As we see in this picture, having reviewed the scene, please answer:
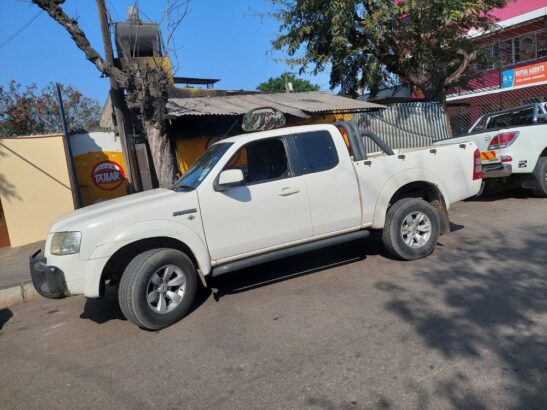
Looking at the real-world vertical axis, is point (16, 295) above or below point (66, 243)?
below

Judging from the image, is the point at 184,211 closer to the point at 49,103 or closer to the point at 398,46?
the point at 398,46

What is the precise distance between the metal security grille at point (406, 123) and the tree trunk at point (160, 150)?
23.6 feet

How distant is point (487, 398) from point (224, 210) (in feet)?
9.37

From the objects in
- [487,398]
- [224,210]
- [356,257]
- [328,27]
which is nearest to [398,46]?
[328,27]

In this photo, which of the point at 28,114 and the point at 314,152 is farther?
the point at 28,114

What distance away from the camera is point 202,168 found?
5.00 metres

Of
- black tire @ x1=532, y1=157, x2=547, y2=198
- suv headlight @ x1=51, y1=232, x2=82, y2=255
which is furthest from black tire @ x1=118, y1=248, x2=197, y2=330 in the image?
black tire @ x1=532, y1=157, x2=547, y2=198

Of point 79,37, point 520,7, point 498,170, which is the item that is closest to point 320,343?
point 498,170

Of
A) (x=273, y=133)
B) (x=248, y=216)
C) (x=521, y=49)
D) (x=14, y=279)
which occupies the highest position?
(x=521, y=49)

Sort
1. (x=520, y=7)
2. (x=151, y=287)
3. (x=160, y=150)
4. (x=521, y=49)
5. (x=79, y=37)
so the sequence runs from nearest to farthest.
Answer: (x=151, y=287) < (x=79, y=37) < (x=160, y=150) < (x=520, y=7) < (x=521, y=49)

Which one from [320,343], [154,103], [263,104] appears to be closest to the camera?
[320,343]

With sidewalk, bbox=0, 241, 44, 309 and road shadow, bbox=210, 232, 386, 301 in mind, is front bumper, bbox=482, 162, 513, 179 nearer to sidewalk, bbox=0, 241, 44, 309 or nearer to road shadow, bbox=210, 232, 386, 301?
road shadow, bbox=210, 232, 386, 301

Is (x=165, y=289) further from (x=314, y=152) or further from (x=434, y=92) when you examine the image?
(x=434, y=92)

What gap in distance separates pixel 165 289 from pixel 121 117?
7086 millimetres
